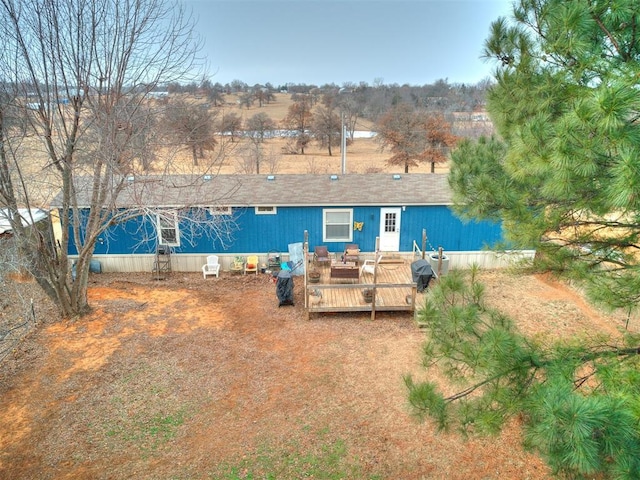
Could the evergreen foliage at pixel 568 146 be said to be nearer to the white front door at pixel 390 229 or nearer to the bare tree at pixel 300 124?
the white front door at pixel 390 229

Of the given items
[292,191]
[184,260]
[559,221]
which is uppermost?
[559,221]

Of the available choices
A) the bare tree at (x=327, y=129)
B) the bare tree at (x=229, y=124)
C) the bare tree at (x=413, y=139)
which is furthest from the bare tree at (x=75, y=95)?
the bare tree at (x=327, y=129)

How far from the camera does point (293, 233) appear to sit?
44.7ft

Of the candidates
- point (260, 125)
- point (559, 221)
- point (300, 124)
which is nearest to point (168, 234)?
point (559, 221)

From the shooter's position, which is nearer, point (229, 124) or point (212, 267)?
point (212, 267)

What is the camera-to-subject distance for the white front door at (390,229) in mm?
13543

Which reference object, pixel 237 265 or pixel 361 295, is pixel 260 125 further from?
pixel 361 295

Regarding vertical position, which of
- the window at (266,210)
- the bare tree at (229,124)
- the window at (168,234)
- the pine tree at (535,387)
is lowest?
the window at (168,234)

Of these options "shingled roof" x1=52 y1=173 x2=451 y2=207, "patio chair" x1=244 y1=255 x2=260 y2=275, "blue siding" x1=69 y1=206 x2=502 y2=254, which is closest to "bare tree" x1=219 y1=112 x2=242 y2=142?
"shingled roof" x1=52 y1=173 x2=451 y2=207

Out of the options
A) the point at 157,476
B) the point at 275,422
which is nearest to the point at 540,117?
the point at 275,422

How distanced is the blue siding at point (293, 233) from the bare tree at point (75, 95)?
9.14 ft

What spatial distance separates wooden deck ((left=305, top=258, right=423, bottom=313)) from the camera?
1057 centimetres

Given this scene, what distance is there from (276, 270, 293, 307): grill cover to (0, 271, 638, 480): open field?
0.87ft

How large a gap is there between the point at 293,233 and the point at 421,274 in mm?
4402
